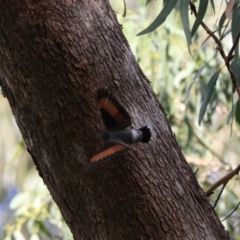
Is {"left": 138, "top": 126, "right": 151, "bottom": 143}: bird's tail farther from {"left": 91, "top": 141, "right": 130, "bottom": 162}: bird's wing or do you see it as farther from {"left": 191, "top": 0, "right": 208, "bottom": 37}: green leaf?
{"left": 191, "top": 0, "right": 208, "bottom": 37}: green leaf

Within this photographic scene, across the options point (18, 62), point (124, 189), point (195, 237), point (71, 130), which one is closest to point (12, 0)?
point (18, 62)

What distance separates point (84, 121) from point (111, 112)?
0.09m

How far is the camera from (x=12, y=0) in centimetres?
96

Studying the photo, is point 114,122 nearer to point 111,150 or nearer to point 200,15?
point 111,150

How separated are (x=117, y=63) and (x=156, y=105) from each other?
0.34ft

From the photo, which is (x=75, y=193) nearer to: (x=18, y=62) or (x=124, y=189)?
(x=124, y=189)

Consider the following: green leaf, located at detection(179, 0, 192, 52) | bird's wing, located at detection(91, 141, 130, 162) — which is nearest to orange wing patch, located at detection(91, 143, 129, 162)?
bird's wing, located at detection(91, 141, 130, 162)

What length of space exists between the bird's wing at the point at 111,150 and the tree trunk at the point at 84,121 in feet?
0.31

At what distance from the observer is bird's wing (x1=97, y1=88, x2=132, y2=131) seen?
0.86 metres

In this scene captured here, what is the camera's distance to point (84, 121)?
941mm

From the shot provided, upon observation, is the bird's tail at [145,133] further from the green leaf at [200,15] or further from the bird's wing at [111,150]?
the green leaf at [200,15]

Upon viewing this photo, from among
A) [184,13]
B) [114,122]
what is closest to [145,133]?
[114,122]

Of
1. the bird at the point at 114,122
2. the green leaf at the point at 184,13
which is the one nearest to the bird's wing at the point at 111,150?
the bird at the point at 114,122

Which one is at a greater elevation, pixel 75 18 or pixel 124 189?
pixel 75 18
